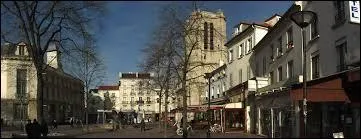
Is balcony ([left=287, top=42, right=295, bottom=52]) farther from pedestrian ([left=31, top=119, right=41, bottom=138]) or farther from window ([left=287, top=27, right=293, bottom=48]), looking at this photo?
pedestrian ([left=31, top=119, right=41, bottom=138])

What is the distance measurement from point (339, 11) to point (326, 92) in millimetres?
4663

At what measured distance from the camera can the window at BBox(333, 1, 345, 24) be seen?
2665cm

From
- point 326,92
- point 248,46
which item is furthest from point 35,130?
point 248,46

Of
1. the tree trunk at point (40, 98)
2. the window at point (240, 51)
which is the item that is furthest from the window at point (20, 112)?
the window at point (240, 51)

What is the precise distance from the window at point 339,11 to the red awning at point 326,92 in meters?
3.35

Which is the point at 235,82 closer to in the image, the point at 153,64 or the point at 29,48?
the point at 153,64

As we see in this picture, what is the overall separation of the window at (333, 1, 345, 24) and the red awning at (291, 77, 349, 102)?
3.35 metres

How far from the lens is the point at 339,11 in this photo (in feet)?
88.8

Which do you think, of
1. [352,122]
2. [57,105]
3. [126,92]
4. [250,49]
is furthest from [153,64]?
[126,92]

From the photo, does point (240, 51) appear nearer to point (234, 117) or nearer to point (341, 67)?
point (234, 117)

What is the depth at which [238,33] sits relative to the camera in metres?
57.9

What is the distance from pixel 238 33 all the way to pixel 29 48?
2732 cm

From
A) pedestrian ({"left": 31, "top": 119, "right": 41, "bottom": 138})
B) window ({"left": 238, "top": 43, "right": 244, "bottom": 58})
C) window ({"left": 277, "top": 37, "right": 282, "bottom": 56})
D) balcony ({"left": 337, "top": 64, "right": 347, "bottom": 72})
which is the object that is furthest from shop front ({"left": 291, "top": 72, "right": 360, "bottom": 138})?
window ({"left": 238, "top": 43, "right": 244, "bottom": 58})

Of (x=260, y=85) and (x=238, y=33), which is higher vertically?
(x=238, y=33)
